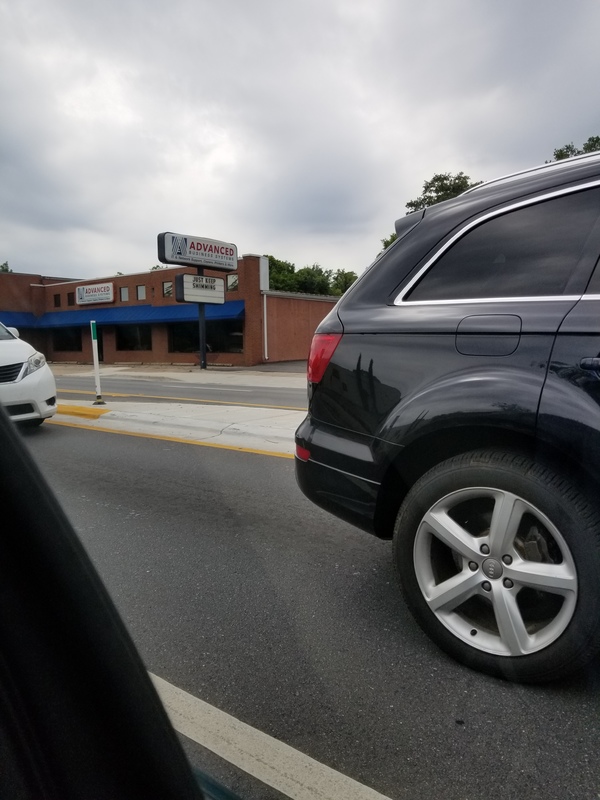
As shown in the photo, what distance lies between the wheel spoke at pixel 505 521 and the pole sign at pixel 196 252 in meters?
24.7

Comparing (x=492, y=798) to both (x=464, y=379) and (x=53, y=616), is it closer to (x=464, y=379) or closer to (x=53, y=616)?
(x=464, y=379)

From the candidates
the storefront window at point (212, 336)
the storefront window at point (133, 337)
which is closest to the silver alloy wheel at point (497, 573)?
the storefront window at point (212, 336)

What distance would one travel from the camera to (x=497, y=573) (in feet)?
6.93

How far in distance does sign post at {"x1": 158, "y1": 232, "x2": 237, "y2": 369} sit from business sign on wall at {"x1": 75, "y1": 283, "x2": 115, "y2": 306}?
36.7 feet

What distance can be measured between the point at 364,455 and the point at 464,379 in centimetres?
59

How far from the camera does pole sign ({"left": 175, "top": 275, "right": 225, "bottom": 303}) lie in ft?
83.0

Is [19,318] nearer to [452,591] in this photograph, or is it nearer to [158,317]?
[158,317]

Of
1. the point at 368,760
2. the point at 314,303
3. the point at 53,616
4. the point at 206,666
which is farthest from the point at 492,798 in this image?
the point at 314,303

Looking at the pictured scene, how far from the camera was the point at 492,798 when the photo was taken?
5.35 feet

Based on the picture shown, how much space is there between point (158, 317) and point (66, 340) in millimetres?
12171

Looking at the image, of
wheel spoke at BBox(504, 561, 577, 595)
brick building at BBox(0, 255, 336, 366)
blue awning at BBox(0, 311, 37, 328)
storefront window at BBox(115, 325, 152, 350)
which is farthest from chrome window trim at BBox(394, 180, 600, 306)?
blue awning at BBox(0, 311, 37, 328)

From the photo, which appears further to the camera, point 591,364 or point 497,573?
point 497,573

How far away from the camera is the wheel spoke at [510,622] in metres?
2.07

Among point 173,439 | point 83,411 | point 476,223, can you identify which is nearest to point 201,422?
point 173,439
